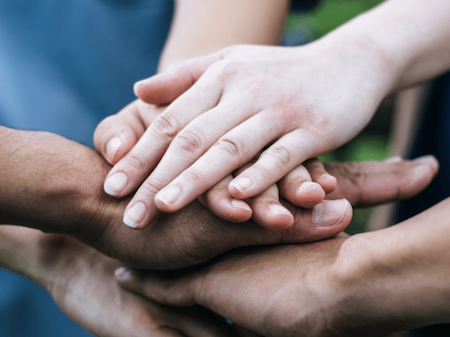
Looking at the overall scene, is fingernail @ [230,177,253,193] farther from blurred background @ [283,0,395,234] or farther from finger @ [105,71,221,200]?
blurred background @ [283,0,395,234]

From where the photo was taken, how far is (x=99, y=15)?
1540 millimetres

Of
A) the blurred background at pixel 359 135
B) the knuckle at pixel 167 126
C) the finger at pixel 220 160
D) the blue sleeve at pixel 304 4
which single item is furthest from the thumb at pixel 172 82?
the blurred background at pixel 359 135

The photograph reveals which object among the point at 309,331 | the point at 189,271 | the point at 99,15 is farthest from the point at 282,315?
the point at 99,15

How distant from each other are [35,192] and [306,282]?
0.55 metres

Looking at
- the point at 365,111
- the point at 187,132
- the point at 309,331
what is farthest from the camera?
the point at 365,111

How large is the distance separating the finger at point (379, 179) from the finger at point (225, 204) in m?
0.36

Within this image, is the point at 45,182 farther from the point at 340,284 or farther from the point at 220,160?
the point at 340,284

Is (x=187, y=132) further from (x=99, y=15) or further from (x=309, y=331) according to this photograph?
(x=99, y=15)

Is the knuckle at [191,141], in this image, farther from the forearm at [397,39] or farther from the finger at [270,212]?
the forearm at [397,39]

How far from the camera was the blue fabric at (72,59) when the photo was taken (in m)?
1.42

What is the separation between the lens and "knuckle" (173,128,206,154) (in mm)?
764

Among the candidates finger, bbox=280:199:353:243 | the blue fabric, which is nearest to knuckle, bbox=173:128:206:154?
finger, bbox=280:199:353:243

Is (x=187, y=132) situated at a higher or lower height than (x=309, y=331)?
higher

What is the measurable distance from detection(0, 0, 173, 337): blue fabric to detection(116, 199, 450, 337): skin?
84 cm
